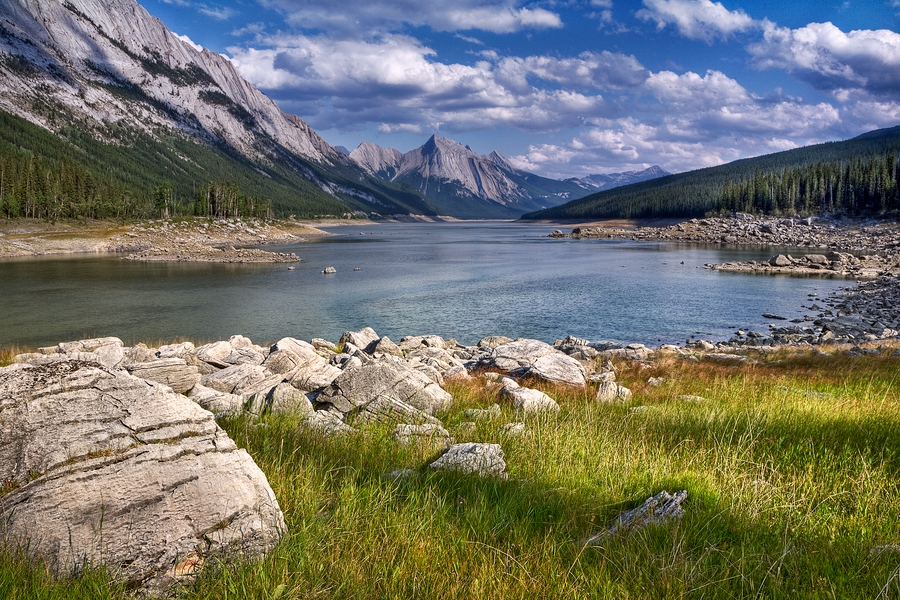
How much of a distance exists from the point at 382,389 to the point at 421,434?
2.78m

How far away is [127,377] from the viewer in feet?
14.8

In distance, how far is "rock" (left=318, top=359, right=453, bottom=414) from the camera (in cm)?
877

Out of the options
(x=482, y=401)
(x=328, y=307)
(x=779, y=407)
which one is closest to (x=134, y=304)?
(x=328, y=307)

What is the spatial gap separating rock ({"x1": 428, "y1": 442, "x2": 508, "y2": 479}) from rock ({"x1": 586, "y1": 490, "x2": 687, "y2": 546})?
1230 millimetres

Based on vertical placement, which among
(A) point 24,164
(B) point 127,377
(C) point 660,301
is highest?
(A) point 24,164

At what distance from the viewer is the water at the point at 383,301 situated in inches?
1237

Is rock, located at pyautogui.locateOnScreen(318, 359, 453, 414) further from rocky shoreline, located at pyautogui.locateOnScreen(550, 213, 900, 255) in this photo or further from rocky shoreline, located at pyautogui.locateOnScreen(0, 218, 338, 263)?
rocky shoreline, located at pyautogui.locateOnScreen(550, 213, 900, 255)

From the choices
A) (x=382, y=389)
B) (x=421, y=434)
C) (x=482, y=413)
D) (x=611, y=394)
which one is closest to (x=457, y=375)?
(x=611, y=394)

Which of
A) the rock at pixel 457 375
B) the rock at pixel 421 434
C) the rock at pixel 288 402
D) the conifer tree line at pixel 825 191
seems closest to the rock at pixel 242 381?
the rock at pixel 288 402

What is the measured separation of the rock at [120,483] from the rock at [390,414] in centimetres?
319

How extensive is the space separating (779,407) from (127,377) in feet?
29.3

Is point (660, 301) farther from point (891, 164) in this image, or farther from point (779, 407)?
point (891, 164)

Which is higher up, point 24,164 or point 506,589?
point 24,164

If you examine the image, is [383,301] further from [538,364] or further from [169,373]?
[169,373]
